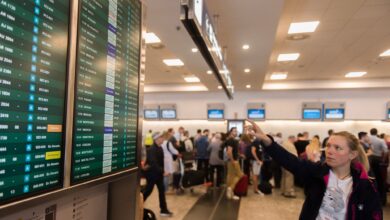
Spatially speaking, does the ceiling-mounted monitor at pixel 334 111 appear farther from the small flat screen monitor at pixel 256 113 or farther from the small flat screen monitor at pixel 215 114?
the small flat screen monitor at pixel 215 114

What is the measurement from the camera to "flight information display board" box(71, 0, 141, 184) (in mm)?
1312

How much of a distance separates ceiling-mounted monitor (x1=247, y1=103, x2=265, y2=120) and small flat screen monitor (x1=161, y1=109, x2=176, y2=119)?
13.1 ft

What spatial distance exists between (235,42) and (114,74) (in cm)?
528

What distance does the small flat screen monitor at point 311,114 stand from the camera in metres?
13.1

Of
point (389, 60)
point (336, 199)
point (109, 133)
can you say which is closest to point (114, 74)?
point (109, 133)

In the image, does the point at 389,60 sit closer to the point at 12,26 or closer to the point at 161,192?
the point at 161,192

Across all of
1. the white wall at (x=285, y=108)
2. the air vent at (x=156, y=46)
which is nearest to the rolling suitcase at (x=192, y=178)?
the air vent at (x=156, y=46)

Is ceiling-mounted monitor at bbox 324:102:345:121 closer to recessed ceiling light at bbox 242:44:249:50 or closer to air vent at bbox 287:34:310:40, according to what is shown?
air vent at bbox 287:34:310:40

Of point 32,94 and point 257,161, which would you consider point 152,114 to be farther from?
point 32,94

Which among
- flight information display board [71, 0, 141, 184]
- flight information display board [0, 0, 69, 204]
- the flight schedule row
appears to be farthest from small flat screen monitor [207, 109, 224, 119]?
flight information display board [0, 0, 69, 204]

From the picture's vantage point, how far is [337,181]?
208 cm

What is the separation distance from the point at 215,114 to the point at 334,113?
5.68 meters

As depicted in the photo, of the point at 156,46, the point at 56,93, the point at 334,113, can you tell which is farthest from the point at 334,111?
the point at 56,93

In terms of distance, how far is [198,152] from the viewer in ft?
30.2
